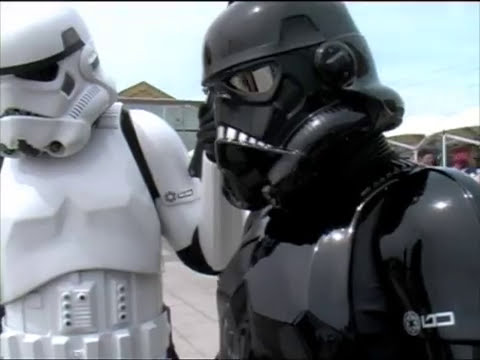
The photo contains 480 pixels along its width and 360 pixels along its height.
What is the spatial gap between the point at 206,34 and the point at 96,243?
24.4 inches

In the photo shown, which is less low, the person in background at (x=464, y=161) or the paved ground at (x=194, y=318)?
the person in background at (x=464, y=161)

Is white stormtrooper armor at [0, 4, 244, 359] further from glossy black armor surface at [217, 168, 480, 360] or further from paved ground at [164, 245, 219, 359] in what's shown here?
paved ground at [164, 245, 219, 359]

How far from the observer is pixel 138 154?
136 cm

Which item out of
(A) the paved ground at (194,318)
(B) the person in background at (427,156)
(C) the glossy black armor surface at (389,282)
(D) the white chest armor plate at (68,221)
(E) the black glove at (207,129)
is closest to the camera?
(C) the glossy black armor surface at (389,282)

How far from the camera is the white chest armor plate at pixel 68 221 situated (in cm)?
127

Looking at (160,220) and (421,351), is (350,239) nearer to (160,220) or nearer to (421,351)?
(421,351)

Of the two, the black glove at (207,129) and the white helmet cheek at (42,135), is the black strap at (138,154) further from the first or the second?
the black glove at (207,129)

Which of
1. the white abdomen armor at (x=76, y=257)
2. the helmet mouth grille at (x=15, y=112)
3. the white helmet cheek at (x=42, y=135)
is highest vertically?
the helmet mouth grille at (x=15, y=112)

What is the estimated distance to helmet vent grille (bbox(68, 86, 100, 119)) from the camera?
126cm

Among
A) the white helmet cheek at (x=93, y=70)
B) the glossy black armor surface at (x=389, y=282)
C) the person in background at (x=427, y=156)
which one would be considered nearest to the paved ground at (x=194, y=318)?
the white helmet cheek at (x=93, y=70)

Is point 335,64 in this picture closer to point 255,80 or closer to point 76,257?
point 255,80

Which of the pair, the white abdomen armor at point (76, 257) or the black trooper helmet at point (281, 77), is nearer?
the black trooper helmet at point (281, 77)

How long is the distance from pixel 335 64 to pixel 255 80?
97 mm

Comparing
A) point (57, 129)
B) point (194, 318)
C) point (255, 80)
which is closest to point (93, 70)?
point (57, 129)
